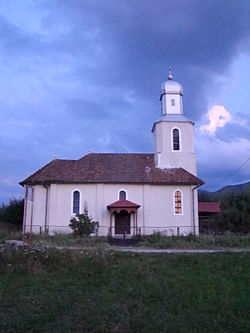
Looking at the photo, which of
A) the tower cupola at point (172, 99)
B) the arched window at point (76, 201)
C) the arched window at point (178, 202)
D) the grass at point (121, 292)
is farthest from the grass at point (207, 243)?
the tower cupola at point (172, 99)

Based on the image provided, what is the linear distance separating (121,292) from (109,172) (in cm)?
1913

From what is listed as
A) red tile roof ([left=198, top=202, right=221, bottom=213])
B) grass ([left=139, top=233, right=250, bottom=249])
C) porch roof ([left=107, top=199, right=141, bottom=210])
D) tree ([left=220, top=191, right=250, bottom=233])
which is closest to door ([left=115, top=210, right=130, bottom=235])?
porch roof ([left=107, top=199, right=141, bottom=210])

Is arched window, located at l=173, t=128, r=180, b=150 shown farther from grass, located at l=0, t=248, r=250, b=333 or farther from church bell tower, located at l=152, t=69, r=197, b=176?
grass, located at l=0, t=248, r=250, b=333

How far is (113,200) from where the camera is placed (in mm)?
28469

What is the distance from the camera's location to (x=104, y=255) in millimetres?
13859

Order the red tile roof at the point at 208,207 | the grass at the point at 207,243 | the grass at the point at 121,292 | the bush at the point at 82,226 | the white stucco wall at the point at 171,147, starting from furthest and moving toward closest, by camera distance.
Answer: the red tile roof at the point at 208,207 → the white stucco wall at the point at 171,147 → the bush at the point at 82,226 → the grass at the point at 207,243 → the grass at the point at 121,292

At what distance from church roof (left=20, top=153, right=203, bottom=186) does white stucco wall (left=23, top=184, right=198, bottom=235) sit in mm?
535

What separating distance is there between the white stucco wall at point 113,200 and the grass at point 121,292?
1332 cm

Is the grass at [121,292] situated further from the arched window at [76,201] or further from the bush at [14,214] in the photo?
the bush at [14,214]

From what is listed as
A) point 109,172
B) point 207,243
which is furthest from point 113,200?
point 207,243

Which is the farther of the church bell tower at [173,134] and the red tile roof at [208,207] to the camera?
the red tile roof at [208,207]

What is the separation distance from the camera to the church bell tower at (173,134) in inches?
1200

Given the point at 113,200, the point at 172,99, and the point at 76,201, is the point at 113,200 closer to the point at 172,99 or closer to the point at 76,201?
the point at 76,201

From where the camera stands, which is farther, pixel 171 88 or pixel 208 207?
pixel 208 207
